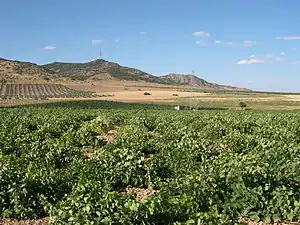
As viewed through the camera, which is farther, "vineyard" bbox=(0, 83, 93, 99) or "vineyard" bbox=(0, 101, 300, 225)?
"vineyard" bbox=(0, 83, 93, 99)

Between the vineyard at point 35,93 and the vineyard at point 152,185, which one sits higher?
the vineyard at point 35,93

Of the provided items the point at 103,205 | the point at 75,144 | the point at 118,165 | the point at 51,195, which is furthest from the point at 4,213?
the point at 75,144

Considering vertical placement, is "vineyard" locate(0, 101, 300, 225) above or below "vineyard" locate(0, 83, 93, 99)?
below

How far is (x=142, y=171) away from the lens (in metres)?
12.3

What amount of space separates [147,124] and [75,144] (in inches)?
347

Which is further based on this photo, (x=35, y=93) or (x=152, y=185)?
(x=35, y=93)

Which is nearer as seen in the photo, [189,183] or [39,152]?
[189,183]

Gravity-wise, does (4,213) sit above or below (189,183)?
below

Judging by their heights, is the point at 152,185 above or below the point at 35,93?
A: below

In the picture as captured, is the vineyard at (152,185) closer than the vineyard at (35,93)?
Yes

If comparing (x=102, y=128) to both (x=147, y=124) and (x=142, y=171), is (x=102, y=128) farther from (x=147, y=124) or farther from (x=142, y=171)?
(x=142, y=171)

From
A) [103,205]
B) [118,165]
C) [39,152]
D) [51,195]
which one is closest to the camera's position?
[103,205]

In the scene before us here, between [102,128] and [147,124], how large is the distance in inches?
116

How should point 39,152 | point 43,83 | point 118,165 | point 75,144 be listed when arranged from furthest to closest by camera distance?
point 43,83 → point 75,144 → point 39,152 → point 118,165
